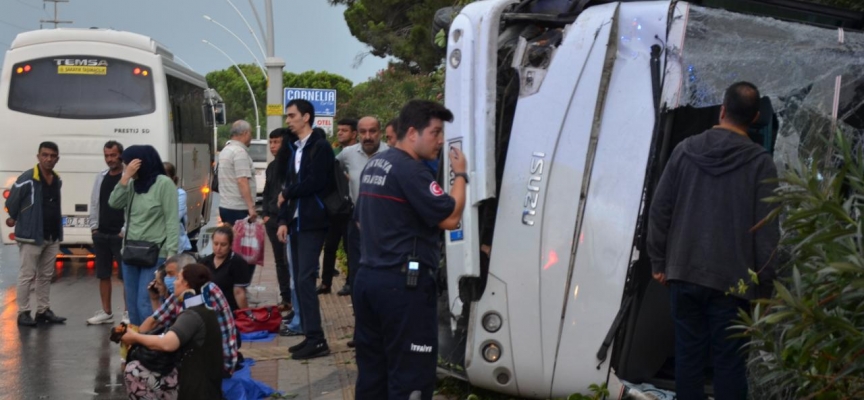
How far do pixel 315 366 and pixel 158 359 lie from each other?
2.00 m

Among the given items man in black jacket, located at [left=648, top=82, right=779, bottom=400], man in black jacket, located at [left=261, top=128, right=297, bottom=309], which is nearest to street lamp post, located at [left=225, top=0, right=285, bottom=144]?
man in black jacket, located at [left=261, top=128, right=297, bottom=309]

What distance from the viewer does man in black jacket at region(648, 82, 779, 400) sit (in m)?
5.19

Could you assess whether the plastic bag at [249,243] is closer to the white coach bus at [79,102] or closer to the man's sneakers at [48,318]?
the man's sneakers at [48,318]

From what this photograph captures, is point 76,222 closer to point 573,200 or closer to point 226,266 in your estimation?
point 226,266

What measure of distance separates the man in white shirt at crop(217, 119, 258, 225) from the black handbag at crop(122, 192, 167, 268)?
3147 mm

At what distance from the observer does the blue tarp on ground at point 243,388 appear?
747 centimetres

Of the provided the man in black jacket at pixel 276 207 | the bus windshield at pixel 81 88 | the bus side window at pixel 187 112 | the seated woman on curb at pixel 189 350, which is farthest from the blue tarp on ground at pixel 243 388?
the bus side window at pixel 187 112

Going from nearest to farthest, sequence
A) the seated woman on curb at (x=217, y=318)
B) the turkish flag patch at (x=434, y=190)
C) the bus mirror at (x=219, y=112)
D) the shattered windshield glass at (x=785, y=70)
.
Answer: the turkish flag patch at (x=434, y=190)
the shattered windshield glass at (x=785, y=70)
the seated woman on curb at (x=217, y=318)
the bus mirror at (x=219, y=112)

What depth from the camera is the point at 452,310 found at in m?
6.39

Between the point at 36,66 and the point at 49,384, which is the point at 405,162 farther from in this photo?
the point at 36,66

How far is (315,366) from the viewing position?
8.64m

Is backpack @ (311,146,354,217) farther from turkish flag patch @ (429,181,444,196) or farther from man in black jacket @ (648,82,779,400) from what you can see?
man in black jacket @ (648,82,779,400)

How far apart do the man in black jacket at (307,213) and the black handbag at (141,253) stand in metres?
1.08

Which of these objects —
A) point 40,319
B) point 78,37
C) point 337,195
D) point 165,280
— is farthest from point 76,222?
point 337,195
